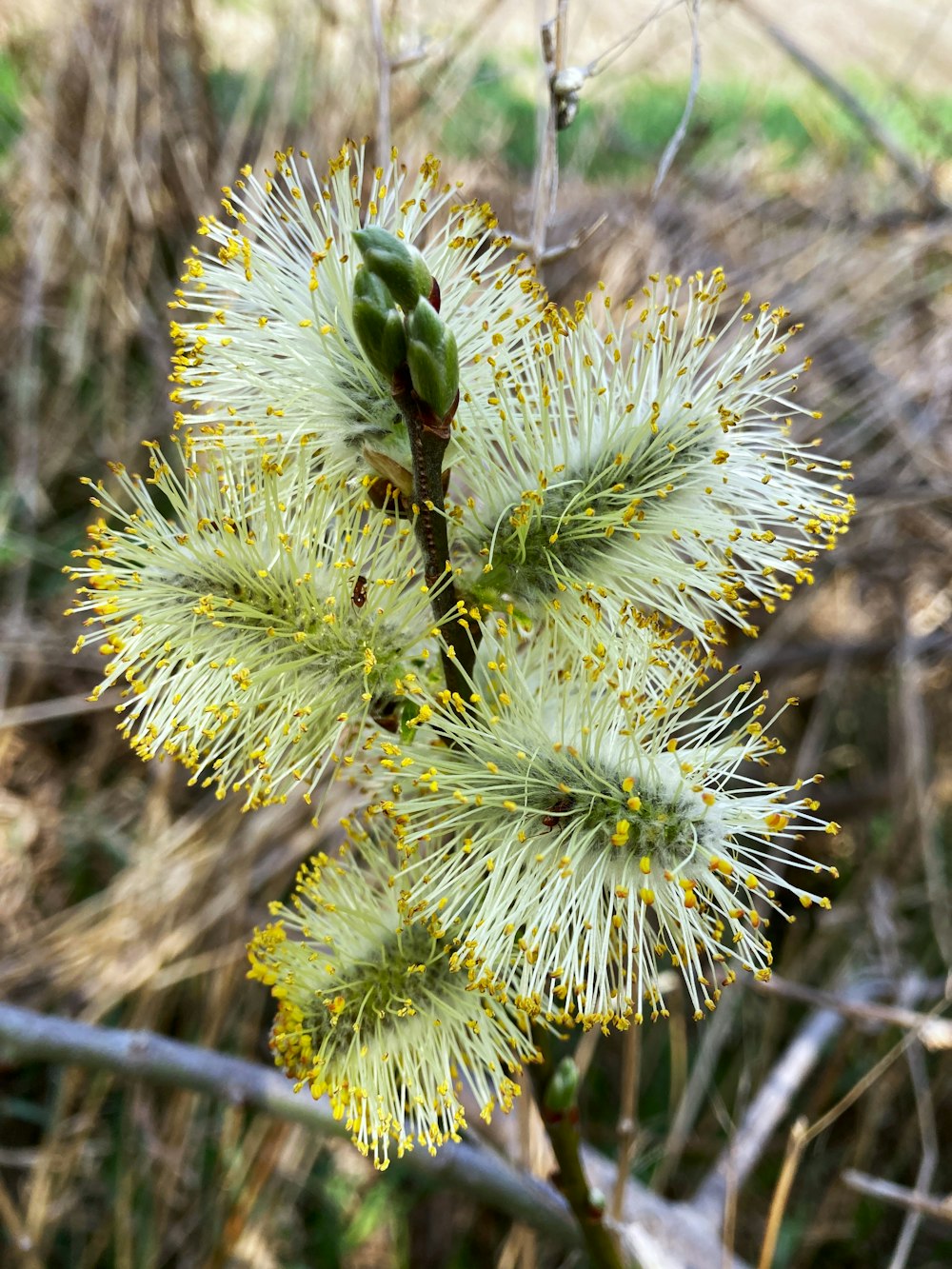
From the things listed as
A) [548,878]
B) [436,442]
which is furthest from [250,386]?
[548,878]

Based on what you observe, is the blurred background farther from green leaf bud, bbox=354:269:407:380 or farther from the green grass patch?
green leaf bud, bbox=354:269:407:380

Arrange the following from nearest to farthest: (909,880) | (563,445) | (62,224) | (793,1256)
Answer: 1. (563,445)
2. (793,1256)
3. (909,880)
4. (62,224)

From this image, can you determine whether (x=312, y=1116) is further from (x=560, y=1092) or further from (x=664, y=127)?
(x=664, y=127)

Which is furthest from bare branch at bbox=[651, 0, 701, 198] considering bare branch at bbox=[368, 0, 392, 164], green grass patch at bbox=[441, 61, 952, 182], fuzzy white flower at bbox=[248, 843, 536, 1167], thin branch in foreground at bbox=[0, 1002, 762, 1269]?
green grass patch at bbox=[441, 61, 952, 182]

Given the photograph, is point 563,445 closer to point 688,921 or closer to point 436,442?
point 436,442

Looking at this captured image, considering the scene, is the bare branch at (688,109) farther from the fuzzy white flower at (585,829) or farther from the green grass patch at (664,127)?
the green grass patch at (664,127)

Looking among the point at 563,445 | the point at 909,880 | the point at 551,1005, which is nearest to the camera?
the point at 551,1005
